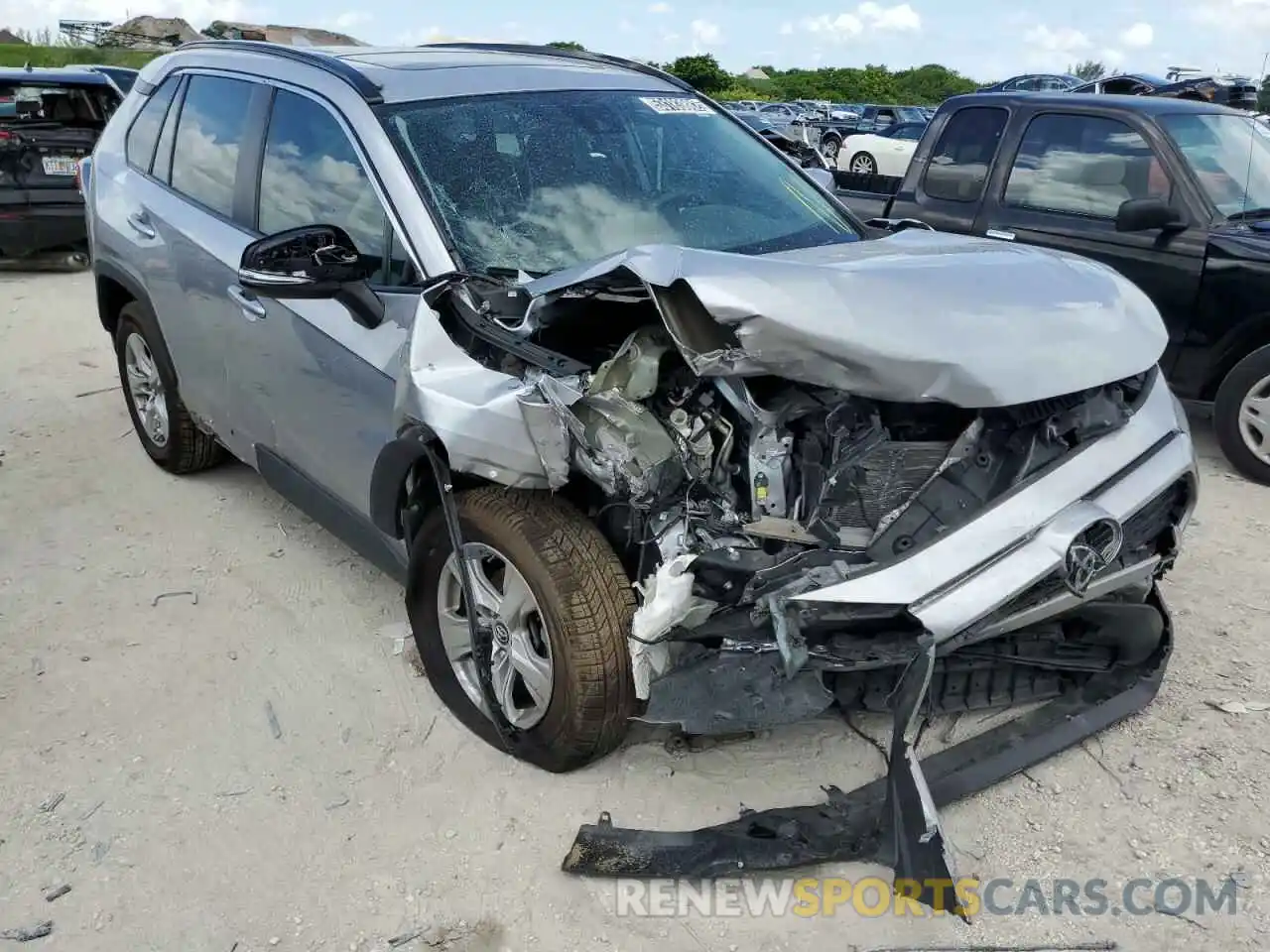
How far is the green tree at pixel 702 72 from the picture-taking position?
4847 cm

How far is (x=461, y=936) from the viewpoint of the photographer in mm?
2488

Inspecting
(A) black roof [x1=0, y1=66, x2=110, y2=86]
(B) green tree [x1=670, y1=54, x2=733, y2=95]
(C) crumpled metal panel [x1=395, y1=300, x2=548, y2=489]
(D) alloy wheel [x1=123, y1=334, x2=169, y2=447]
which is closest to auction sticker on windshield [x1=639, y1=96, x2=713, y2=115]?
(C) crumpled metal panel [x1=395, y1=300, x2=548, y2=489]

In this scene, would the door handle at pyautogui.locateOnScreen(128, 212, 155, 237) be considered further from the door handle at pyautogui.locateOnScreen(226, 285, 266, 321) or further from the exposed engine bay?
the exposed engine bay

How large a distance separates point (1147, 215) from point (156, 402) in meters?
4.83

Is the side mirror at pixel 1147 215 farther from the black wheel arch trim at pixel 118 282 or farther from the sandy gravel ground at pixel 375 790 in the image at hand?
the black wheel arch trim at pixel 118 282

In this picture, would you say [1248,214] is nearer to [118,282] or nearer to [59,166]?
[118,282]

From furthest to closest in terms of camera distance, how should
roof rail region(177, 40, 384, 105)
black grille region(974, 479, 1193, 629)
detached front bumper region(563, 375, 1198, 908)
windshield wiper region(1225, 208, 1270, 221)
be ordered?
windshield wiper region(1225, 208, 1270, 221)
roof rail region(177, 40, 384, 105)
black grille region(974, 479, 1193, 629)
detached front bumper region(563, 375, 1198, 908)

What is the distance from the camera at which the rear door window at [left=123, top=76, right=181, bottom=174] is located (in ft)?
15.1

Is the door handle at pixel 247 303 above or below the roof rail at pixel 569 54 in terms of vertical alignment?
below

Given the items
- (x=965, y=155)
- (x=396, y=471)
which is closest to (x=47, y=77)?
(x=965, y=155)

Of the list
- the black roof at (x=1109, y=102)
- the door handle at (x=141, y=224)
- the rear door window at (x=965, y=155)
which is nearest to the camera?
the door handle at (x=141, y=224)

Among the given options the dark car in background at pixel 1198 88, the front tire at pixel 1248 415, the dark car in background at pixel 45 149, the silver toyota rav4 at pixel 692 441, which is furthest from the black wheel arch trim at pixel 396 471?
the dark car in background at pixel 45 149

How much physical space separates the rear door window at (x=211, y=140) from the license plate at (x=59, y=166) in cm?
605

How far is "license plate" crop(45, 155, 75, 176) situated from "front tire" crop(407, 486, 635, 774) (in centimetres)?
825
